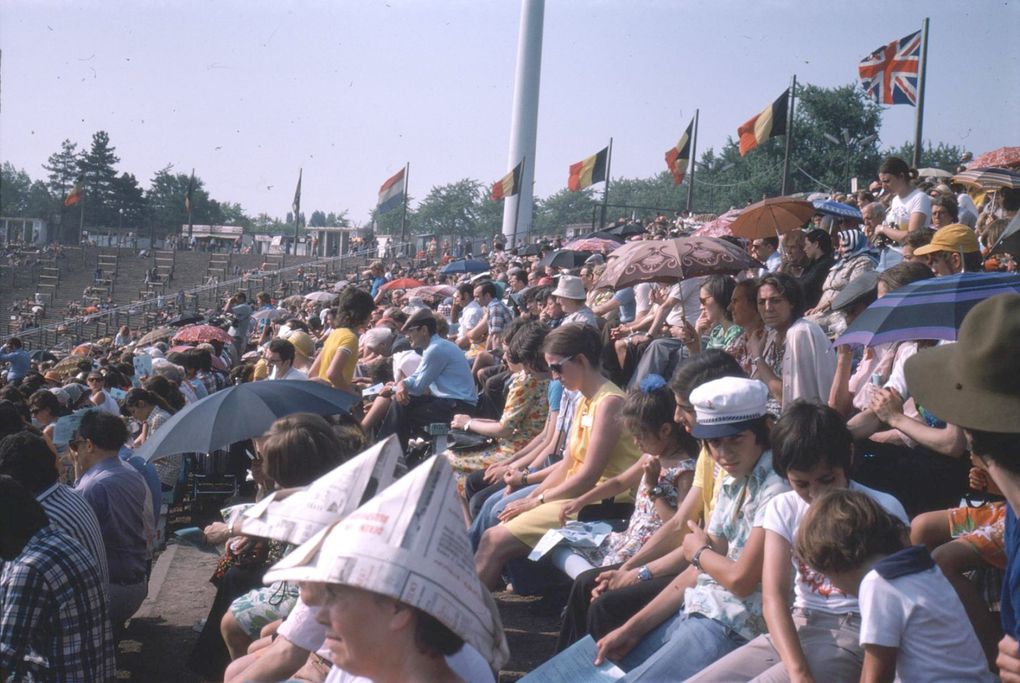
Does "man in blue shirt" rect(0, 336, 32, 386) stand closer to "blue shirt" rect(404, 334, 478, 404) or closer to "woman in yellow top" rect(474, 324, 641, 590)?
"blue shirt" rect(404, 334, 478, 404)

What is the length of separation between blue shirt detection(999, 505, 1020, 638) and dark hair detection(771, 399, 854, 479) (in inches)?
40.1

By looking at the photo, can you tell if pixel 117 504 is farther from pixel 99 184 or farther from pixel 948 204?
pixel 99 184

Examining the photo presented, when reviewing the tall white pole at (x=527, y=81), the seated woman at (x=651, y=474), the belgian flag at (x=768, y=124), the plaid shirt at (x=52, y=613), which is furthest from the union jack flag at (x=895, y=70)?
the tall white pole at (x=527, y=81)

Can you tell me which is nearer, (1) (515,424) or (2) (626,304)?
(1) (515,424)

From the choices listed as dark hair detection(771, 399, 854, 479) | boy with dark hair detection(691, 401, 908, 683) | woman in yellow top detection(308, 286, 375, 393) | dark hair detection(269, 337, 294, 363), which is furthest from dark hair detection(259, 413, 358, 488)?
dark hair detection(269, 337, 294, 363)

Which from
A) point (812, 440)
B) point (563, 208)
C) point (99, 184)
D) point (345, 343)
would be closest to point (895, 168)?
point (345, 343)

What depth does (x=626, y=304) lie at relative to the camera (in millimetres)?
12336

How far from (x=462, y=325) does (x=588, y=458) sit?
811cm

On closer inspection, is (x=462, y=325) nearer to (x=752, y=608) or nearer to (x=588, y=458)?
(x=588, y=458)

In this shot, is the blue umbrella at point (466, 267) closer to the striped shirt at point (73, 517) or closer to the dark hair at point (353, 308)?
the dark hair at point (353, 308)

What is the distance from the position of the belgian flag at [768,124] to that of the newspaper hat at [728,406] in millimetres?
23120

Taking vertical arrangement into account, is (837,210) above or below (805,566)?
above

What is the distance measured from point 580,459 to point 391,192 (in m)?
37.0

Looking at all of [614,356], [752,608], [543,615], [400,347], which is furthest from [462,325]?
[752,608]
